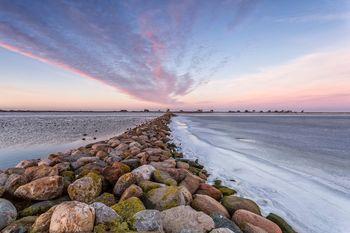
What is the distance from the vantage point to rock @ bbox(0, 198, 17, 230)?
3506 millimetres

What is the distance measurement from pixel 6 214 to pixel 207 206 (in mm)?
3077

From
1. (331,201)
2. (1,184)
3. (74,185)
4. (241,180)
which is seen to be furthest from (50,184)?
(331,201)

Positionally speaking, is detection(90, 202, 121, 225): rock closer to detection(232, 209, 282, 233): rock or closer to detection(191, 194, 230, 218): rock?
detection(191, 194, 230, 218): rock

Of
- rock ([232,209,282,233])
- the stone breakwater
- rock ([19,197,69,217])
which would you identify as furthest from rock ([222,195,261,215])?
rock ([19,197,69,217])

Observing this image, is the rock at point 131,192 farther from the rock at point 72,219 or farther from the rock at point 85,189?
the rock at point 72,219

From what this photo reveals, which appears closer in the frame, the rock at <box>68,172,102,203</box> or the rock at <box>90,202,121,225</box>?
the rock at <box>90,202,121,225</box>

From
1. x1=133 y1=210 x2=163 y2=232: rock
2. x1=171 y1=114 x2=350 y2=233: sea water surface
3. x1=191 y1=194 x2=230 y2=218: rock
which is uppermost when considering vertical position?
x1=133 y1=210 x2=163 y2=232: rock

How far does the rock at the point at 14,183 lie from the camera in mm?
4562

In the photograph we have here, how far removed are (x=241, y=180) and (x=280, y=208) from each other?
6.57 feet

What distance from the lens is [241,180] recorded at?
717cm

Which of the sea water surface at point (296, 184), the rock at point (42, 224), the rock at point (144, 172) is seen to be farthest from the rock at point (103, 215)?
the sea water surface at point (296, 184)

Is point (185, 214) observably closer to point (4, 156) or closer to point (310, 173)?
point (310, 173)

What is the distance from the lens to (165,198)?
4.14 m

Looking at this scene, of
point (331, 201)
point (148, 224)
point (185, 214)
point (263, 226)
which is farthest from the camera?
point (331, 201)
